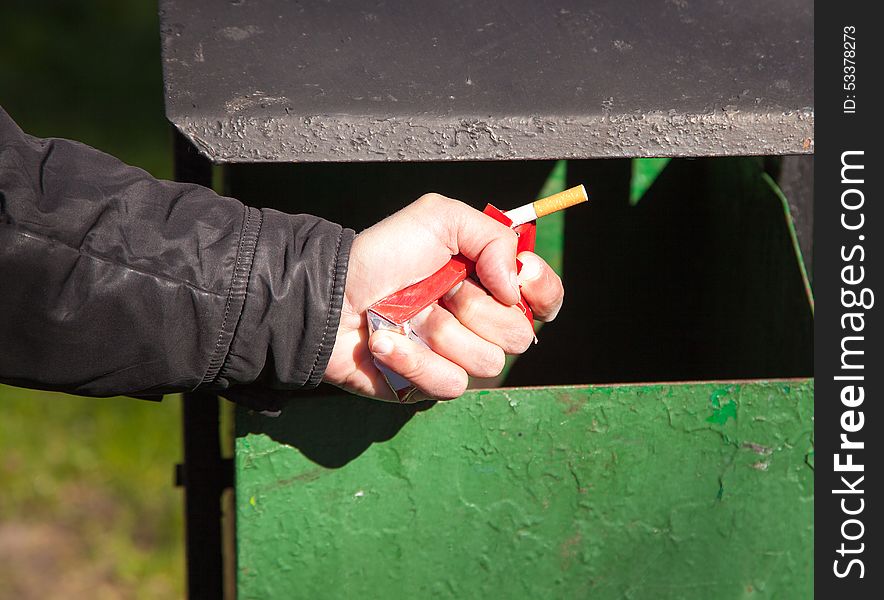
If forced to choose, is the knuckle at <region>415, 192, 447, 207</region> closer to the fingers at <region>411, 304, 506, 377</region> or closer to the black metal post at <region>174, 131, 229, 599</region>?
the fingers at <region>411, 304, 506, 377</region>

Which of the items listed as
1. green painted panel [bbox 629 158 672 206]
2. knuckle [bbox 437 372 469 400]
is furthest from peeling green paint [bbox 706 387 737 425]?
green painted panel [bbox 629 158 672 206]

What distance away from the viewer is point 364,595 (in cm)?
138

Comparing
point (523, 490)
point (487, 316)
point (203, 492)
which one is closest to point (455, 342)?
point (487, 316)

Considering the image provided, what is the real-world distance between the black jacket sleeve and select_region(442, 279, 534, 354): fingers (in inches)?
6.1

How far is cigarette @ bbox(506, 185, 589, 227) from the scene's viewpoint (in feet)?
4.02

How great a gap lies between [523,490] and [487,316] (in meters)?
0.31

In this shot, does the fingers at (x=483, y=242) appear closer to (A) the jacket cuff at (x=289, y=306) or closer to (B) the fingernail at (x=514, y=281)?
(B) the fingernail at (x=514, y=281)

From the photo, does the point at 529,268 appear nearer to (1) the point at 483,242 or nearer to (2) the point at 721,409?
(1) the point at 483,242

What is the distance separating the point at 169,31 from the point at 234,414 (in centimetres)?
50

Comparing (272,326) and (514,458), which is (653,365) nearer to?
(514,458)

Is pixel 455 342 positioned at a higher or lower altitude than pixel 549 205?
lower

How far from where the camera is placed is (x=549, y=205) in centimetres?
123

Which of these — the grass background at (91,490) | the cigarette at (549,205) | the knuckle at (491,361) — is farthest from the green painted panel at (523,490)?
the grass background at (91,490)
